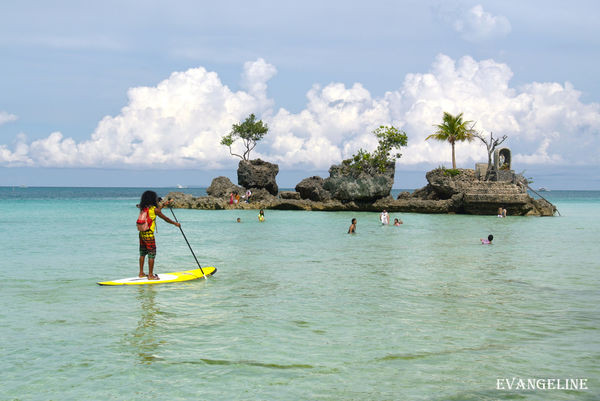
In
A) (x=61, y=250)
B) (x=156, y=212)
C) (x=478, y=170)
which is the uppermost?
(x=478, y=170)

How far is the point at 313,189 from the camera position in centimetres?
6047

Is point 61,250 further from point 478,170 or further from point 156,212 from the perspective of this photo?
point 478,170

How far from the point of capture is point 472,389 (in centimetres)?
632

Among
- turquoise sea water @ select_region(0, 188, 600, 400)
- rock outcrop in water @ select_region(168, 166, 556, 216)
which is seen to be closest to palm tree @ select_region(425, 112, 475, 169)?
rock outcrop in water @ select_region(168, 166, 556, 216)

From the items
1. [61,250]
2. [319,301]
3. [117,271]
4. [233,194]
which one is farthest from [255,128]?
[319,301]

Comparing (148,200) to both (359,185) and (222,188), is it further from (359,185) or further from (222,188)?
(222,188)

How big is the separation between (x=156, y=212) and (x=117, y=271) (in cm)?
458

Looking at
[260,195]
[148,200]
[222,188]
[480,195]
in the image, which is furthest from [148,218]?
[222,188]

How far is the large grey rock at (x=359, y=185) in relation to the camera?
54875 millimetres

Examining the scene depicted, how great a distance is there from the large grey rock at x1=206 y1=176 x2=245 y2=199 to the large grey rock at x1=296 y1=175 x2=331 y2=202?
7.35 meters

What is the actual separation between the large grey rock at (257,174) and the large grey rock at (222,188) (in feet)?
3.85

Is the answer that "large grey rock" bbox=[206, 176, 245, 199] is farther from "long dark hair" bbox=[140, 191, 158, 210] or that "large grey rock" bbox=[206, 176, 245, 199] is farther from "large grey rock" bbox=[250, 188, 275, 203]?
"long dark hair" bbox=[140, 191, 158, 210]

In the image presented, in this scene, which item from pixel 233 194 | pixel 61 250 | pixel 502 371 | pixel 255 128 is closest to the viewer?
pixel 502 371

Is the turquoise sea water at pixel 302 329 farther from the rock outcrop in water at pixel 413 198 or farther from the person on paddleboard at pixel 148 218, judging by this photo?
the rock outcrop in water at pixel 413 198
